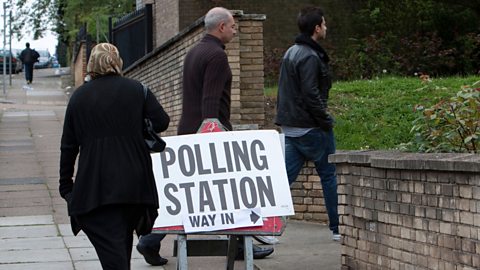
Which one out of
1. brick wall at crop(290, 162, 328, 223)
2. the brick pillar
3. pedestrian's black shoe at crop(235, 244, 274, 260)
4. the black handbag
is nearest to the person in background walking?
the black handbag

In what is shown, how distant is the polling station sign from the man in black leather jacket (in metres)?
1.74

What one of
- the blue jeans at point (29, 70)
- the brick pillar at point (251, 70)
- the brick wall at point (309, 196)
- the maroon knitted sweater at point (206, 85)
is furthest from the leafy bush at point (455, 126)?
the blue jeans at point (29, 70)

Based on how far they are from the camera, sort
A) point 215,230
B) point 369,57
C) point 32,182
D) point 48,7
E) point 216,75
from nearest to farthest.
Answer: point 215,230 < point 216,75 < point 32,182 < point 369,57 < point 48,7

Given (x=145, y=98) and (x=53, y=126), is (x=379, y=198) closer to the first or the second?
(x=145, y=98)

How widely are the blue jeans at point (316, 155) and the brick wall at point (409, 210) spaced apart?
3.16ft

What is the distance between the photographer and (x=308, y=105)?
8328 millimetres

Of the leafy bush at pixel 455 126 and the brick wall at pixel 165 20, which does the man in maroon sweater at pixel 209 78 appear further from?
the brick wall at pixel 165 20

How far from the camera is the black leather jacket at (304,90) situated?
833 centimetres

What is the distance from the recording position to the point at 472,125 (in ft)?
22.8

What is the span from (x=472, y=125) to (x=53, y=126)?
14752mm

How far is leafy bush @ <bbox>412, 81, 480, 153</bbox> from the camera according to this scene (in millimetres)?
6984

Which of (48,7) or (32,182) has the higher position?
(48,7)

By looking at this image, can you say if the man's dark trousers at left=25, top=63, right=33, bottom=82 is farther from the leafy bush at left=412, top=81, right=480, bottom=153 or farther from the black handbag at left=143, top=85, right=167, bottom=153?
the black handbag at left=143, top=85, right=167, bottom=153

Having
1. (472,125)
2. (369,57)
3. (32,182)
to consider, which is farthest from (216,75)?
(369,57)
